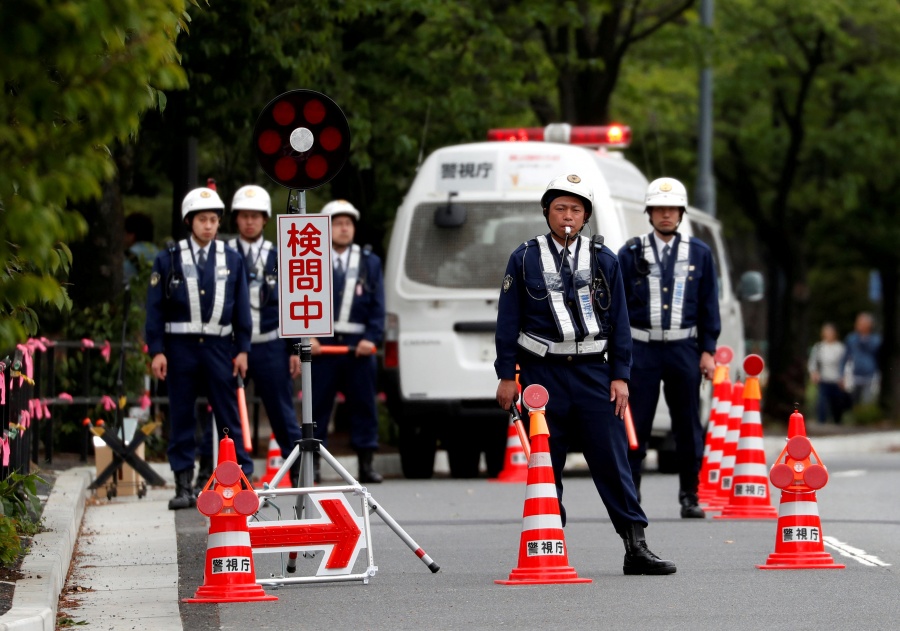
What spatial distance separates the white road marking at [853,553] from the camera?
9.54m

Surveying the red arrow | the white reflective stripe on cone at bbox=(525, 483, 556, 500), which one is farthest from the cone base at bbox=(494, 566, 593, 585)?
the red arrow

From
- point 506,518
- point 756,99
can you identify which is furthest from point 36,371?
point 756,99

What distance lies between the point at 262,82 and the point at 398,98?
309 centimetres

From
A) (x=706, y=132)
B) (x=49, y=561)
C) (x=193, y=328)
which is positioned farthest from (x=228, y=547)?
(x=706, y=132)

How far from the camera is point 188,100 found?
52.9 ft

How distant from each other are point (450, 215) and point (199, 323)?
3.80 m

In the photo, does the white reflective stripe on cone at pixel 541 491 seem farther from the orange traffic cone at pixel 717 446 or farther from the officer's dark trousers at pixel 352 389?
the officer's dark trousers at pixel 352 389

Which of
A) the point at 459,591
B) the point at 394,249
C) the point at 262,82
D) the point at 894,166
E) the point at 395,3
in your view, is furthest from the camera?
the point at 894,166

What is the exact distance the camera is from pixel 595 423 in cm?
891

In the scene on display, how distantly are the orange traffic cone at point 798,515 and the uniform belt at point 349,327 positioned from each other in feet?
18.9

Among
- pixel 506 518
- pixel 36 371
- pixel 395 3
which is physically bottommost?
pixel 506 518

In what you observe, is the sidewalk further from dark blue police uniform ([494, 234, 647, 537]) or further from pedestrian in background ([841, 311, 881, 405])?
pedestrian in background ([841, 311, 881, 405])

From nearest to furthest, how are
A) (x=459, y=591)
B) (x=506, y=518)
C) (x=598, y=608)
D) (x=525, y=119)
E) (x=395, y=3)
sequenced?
(x=598, y=608), (x=459, y=591), (x=506, y=518), (x=395, y=3), (x=525, y=119)

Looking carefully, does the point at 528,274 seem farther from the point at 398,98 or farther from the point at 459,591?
the point at 398,98
